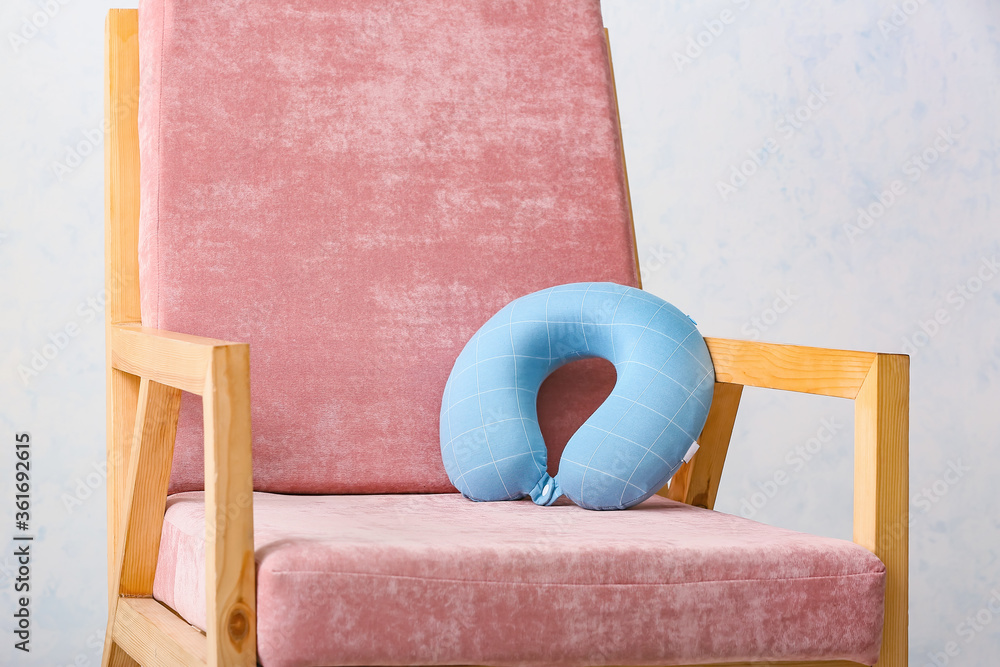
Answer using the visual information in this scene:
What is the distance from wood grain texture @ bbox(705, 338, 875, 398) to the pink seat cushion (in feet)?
0.52

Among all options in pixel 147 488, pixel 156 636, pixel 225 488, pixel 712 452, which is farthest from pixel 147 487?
pixel 712 452

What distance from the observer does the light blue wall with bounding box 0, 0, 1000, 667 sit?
222 cm

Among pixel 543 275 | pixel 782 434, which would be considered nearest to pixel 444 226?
pixel 543 275

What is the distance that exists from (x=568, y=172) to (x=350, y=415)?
46 cm

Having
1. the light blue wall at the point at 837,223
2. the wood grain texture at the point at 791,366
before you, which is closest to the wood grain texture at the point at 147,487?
the wood grain texture at the point at 791,366

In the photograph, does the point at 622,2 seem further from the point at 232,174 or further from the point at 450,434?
the point at 450,434

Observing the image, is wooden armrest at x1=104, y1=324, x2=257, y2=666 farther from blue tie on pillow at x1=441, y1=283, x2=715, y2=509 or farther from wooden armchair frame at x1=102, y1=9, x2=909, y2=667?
blue tie on pillow at x1=441, y1=283, x2=715, y2=509

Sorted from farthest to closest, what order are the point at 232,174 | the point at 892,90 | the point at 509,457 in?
the point at 892,90 < the point at 232,174 < the point at 509,457

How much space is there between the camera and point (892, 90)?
236 centimetres

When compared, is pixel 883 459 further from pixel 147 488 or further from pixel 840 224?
pixel 840 224

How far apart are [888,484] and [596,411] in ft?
1.07

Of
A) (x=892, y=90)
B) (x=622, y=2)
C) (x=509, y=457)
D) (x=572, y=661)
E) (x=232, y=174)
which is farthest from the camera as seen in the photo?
(x=892, y=90)

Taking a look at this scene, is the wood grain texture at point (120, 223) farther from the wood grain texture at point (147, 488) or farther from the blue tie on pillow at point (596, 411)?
the blue tie on pillow at point (596, 411)

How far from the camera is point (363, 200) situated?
132 cm
